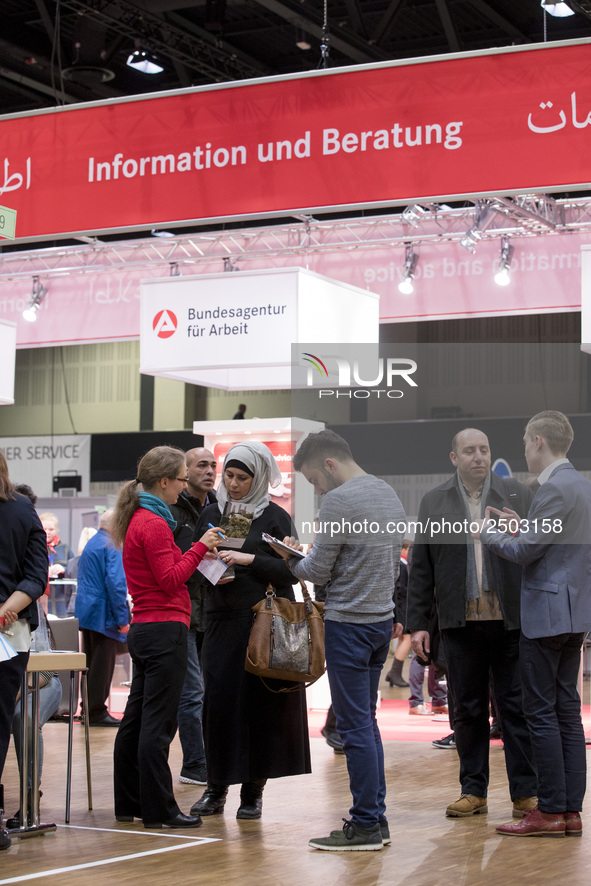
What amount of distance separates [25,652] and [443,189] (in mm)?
2327

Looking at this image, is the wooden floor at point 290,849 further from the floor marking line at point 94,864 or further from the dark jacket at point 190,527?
the dark jacket at point 190,527

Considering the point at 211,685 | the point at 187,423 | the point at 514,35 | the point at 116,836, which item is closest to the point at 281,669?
the point at 211,685

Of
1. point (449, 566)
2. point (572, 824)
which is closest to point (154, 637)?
point (449, 566)

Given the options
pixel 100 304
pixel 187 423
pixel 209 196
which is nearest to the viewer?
pixel 209 196

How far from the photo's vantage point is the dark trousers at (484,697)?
179 inches

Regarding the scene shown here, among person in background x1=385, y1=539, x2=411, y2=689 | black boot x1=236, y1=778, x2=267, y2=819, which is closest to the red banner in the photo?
black boot x1=236, y1=778, x2=267, y2=819

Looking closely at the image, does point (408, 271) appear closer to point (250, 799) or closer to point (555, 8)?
point (555, 8)

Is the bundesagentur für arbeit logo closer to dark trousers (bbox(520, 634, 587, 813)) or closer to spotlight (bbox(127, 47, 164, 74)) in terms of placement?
spotlight (bbox(127, 47, 164, 74))

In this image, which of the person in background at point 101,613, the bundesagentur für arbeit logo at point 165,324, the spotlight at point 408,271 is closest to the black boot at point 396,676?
the spotlight at point 408,271

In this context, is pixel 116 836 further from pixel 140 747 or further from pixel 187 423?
pixel 187 423

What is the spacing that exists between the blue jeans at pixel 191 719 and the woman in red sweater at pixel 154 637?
102 centimetres

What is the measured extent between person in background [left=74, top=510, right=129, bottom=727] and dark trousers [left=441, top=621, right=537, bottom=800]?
3.46m

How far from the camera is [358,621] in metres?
4.02

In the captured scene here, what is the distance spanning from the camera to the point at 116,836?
425 cm
